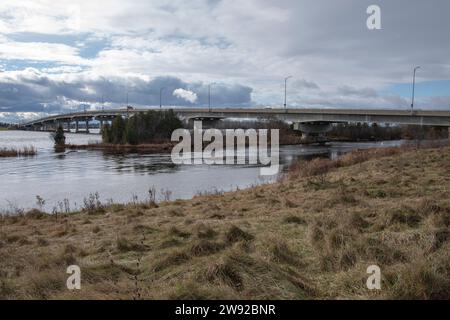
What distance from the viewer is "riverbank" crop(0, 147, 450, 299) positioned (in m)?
6.27

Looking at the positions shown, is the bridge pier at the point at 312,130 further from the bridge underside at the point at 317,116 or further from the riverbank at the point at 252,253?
the riverbank at the point at 252,253

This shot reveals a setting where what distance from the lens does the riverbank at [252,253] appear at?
6.27 meters

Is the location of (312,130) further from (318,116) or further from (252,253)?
(252,253)

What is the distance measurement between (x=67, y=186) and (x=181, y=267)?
1107 inches

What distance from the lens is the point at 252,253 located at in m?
8.45

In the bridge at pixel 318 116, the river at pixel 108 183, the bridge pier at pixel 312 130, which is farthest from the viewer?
the bridge pier at pixel 312 130

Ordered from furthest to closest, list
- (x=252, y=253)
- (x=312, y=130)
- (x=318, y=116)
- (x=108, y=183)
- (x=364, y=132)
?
(x=364, y=132), (x=312, y=130), (x=318, y=116), (x=108, y=183), (x=252, y=253)

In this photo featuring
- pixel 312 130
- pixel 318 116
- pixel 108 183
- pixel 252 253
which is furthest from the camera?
pixel 312 130

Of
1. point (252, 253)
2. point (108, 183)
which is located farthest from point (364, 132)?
point (252, 253)

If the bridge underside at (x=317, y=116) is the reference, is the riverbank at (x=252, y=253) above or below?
below

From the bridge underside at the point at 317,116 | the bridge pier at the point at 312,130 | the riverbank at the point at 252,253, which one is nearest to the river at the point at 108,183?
the riverbank at the point at 252,253

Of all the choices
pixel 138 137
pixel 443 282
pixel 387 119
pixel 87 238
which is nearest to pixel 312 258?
pixel 443 282
